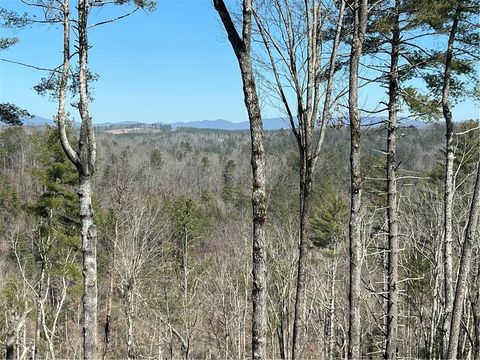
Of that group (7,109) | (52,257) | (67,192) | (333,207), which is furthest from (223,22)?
(333,207)

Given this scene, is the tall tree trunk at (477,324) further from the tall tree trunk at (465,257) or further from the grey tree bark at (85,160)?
the grey tree bark at (85,160)

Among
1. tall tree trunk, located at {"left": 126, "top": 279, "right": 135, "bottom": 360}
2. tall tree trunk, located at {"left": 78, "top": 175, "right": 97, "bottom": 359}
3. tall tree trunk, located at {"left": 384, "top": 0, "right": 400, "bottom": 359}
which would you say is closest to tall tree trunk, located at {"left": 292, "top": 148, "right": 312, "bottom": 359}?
A: tall tree trunk, located at {"left": 384, "top": 0, "right": 400, "bottom": 359}

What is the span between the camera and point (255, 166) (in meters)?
4.07

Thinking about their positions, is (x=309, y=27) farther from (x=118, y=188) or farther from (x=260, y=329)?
(x=118, y=188)

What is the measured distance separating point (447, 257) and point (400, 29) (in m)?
3.75

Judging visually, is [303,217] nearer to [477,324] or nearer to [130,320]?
[477,324]

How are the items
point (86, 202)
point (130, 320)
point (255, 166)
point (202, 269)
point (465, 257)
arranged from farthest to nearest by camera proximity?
Answer: point (202, 269), point (130, 320), point (86, 202), point (465, 257), point (255, 166)

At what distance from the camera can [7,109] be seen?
8422 mm

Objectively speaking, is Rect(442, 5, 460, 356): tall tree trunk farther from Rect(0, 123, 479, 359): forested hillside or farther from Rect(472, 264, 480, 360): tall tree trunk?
Rect(472, 264, 480, 360): tall tree trunk

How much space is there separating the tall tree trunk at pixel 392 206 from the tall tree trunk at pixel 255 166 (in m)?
2.70

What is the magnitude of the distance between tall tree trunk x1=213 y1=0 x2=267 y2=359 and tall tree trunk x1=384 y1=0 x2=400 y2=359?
2698 millimetres

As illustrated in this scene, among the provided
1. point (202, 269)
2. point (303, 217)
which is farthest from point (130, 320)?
point (202, 269)

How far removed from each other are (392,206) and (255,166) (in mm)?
3102

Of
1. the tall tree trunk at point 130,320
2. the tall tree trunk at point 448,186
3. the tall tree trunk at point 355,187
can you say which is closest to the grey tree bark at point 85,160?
the tall tree trunk at point 355,187
